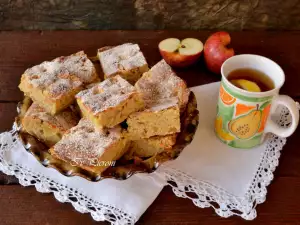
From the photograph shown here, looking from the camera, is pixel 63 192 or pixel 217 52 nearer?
pixel 63 192

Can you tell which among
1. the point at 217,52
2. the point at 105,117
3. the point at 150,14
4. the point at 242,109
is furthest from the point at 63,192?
the point at 150,14

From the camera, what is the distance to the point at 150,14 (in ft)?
4.48

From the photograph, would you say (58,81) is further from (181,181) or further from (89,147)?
(181,181)

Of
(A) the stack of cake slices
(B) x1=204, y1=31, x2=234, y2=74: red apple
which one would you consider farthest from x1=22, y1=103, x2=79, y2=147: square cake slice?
(B) x1=204, y1=31, x2=234, y2=74: red apple

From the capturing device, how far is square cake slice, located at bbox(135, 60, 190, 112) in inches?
34.9

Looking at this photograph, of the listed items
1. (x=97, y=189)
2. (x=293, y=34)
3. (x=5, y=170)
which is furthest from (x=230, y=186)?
(x=293, y=34)

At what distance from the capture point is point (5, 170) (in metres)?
0.91

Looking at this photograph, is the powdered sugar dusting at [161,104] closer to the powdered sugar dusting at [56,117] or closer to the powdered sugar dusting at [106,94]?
the powdered sugar dusting at [106,94]

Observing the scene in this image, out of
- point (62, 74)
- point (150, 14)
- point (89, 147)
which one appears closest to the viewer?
point (89, 147)

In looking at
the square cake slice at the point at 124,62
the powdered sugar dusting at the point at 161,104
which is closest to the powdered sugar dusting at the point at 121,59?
the square cake slice at the point at 124,62

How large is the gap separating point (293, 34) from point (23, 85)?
82 cm

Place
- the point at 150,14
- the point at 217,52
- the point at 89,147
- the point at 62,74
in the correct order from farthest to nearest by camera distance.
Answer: the point at 150,14 < the point at 217,52 < the point at 62,74 < the point at 89,147

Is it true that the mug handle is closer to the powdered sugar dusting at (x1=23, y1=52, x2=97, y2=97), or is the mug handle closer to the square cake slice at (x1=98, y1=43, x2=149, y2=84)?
the square cake slice at (x1=98, y1=43, x2=149, y2=84)

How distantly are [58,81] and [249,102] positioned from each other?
40 cm
